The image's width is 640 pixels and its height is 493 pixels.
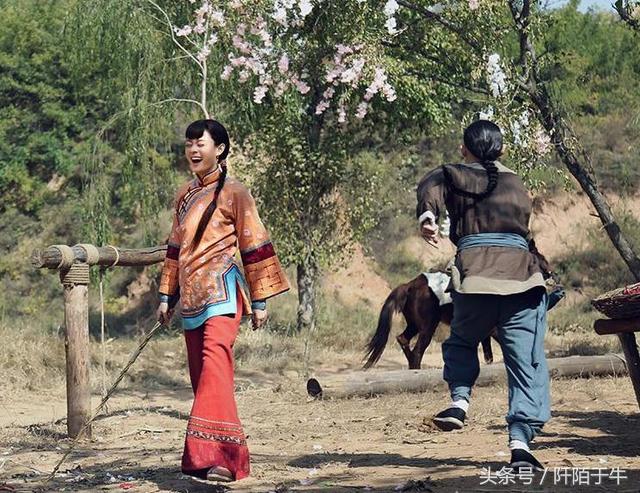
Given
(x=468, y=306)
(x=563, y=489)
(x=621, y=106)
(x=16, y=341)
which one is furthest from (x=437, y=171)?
(x=621, y=106)

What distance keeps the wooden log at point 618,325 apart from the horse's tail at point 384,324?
19.1 ft

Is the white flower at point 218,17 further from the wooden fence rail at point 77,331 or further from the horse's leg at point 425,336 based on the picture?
the wooden fence rail at point 77,331

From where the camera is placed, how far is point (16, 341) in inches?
516

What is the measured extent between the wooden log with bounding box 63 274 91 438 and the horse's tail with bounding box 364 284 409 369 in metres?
4.32

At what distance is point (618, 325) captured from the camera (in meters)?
6.14

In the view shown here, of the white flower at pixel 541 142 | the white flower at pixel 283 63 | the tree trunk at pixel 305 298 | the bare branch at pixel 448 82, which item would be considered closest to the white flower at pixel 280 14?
the white flower at pixel 283 63

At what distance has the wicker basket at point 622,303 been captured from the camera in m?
5.95

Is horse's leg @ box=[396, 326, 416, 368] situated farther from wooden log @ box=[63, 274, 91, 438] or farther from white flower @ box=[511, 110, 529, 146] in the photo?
wooden log @ box=[63, 274, 91, 438]

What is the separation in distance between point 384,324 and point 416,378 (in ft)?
7.18

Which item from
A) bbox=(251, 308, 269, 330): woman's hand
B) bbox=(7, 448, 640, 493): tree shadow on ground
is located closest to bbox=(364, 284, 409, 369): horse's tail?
bbox=(7, 448, 640, 493): tree shadow on ground

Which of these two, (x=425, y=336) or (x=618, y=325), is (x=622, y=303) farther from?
(x=425, y=336)

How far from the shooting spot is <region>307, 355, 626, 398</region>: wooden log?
397 inches

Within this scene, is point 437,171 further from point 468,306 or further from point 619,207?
point 619,207

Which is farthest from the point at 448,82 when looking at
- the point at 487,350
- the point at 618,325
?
the point at 618,325
